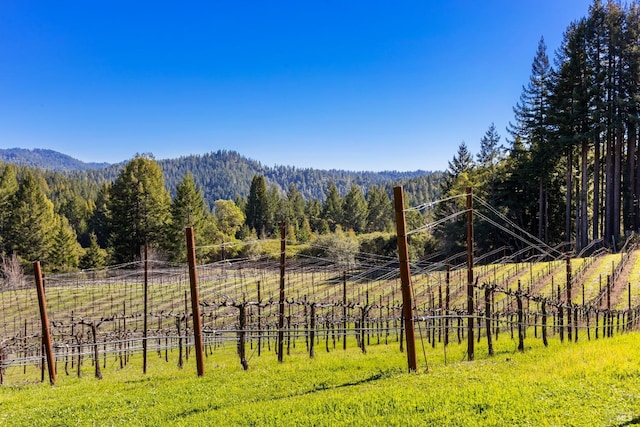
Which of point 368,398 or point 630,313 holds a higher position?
point 368,398

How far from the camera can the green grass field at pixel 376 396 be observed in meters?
5.78

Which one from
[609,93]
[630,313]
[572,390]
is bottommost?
[630,313]

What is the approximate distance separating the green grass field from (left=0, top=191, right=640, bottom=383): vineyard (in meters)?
1.87

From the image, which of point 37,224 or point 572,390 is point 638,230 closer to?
point 572,390

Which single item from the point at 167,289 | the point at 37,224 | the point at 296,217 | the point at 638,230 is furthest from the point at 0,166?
the point at 638,230

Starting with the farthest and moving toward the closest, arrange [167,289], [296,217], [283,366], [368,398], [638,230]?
[296,217] < [167,289] < [638,230] < [283,366] < [368,398]

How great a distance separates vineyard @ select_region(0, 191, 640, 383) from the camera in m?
15.6

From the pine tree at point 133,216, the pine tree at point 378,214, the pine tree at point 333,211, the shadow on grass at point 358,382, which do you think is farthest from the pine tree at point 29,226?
the pine tree at point 378,214

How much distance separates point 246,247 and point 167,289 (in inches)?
728

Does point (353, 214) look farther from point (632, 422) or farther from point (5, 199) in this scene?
point (632, 422)

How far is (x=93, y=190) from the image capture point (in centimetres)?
13675

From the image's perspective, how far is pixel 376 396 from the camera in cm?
654

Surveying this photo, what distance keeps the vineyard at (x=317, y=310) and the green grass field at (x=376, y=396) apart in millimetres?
1869

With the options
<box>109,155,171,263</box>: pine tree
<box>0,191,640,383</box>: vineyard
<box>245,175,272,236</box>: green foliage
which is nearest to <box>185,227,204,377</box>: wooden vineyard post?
<box>0,191,640,383</box>: vineyard
